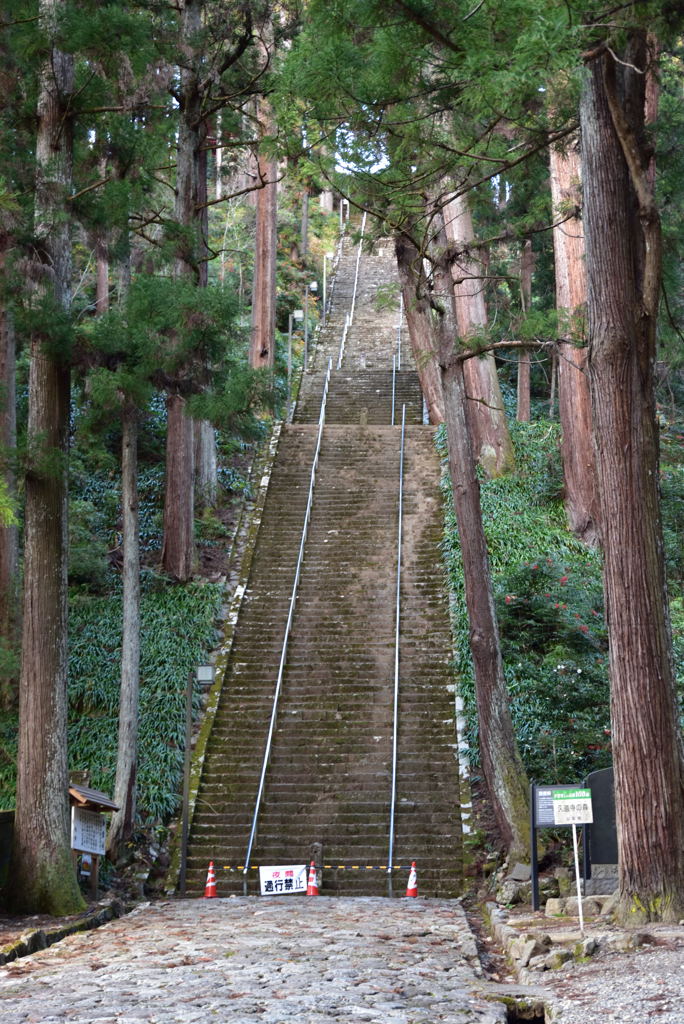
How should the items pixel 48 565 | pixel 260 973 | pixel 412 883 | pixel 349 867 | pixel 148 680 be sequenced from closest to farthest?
pixel 260 973, pixel 48 565, pixel 412 883, pixel 349 867, pixel 148 680

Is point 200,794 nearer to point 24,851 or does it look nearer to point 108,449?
point 24,851

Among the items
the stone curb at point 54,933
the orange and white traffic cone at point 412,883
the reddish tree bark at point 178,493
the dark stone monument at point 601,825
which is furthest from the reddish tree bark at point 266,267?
the dark stone monument at point 601,825

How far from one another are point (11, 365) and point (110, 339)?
309cm

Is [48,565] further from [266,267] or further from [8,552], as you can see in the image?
[266,267]

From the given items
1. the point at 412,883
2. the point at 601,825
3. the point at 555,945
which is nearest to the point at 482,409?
the point at 412,883

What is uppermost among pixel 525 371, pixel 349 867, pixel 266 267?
pixel 266 267

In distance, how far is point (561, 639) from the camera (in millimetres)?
15164

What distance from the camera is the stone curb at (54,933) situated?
7.63 metres

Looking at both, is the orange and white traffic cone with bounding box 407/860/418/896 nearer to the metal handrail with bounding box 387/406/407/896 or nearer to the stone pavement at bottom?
the metal handrail with bounding box 387/406/407/896

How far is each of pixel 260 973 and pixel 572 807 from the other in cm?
290

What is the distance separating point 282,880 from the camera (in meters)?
11.7

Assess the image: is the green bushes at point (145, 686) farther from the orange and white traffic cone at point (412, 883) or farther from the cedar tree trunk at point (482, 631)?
the cedar tree trunk at point (482, 631)

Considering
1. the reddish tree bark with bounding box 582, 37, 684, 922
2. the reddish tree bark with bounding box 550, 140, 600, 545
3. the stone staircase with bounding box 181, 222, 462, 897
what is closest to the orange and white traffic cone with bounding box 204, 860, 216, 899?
the stone staircase with bounding box 181, 222, 462, 897

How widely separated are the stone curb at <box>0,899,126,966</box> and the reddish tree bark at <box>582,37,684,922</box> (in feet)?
14.3
